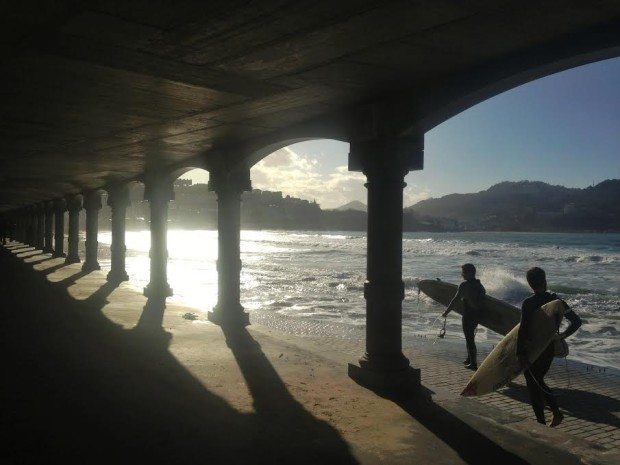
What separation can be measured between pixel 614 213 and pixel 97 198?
201m

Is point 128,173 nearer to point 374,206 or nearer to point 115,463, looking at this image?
point 374,206

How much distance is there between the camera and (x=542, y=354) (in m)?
5.42

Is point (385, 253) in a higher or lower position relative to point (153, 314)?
higher

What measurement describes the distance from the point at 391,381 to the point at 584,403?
4.10m

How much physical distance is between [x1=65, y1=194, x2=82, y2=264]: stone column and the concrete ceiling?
1449cm

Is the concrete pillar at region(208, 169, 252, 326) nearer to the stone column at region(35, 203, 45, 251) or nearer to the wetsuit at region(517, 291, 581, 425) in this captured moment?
the wetsuit at region(517, 291, 581, 425)

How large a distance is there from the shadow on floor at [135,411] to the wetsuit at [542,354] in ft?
7.14

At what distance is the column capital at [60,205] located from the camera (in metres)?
23.4

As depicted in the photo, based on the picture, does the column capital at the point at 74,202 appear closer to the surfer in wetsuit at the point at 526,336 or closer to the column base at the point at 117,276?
the column base at the point at 117,276

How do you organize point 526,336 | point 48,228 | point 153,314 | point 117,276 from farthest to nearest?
point 48,228, point 117,276, point 153,314, point 526,336

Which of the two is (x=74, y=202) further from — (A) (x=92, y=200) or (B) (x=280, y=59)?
(B) (x=280, y=59)

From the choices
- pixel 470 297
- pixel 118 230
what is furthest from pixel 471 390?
pixel 118 230

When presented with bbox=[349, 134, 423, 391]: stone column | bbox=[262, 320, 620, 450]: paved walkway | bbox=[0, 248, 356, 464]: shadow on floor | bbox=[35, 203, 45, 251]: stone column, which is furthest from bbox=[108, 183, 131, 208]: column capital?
bbox=[35, 203, 45, 251]: stone column

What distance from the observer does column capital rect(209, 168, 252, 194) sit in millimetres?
9922
